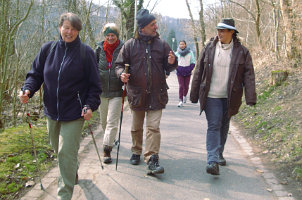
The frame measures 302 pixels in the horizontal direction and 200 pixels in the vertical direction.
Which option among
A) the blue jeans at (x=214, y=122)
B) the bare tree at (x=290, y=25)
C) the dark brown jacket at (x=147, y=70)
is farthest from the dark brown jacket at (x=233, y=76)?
the bare tree at (x=290, y=25)

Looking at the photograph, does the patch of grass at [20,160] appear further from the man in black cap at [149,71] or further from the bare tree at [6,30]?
the man in black cap at [149,71]

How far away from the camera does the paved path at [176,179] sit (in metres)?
4.05

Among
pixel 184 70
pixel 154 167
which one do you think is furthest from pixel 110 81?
pixel 184 70

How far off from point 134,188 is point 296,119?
3.94 m

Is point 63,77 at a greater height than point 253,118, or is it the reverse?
point 63,77

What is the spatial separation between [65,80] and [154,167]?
1787 millimetres

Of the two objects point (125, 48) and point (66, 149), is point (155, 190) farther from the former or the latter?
point (125, 48)

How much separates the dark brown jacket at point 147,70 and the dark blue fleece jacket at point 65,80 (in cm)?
111

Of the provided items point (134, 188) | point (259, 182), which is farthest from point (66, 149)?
point (259, 182)

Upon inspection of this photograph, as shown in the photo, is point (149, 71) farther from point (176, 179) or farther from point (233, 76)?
point (176, 179)

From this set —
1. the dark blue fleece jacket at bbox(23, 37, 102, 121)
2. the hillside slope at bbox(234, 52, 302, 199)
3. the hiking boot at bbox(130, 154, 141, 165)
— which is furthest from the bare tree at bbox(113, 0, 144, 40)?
Answer: the dark blue fleece jacket at bbox(23, 37, 102, 121)

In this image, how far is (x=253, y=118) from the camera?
8273 mm

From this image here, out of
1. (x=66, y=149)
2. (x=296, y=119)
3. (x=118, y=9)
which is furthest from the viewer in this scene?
(x=118, y=9)

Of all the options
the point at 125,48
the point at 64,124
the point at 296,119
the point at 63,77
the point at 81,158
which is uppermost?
the point at 125,48
